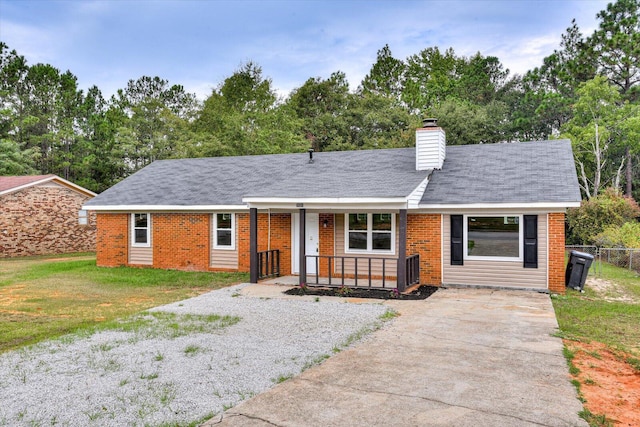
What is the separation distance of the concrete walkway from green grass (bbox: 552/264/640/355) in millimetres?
620

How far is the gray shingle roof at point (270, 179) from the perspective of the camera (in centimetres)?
1248

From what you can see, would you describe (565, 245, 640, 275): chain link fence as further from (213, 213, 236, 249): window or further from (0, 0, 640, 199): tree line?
(213, 213, 236, 249): window

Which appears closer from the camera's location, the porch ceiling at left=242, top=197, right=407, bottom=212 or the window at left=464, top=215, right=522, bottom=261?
the porch ceiling at left=242, top=197, right=407, bottom=212

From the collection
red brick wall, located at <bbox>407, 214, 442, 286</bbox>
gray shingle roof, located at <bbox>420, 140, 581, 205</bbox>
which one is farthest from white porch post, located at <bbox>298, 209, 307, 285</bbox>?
gray shingle roof, located at <bbox>420, 140, 581, 205</bbox>

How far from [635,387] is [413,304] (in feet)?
16.3

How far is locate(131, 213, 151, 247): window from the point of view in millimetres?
16719

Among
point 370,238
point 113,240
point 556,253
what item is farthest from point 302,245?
point 113,240

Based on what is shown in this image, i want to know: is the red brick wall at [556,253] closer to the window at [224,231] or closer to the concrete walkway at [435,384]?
the concrete walkway at [435,384]

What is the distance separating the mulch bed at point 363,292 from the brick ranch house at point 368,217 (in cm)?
31

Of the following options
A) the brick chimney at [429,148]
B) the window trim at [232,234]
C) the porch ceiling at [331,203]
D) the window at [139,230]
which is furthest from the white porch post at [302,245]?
the window at [139,230]

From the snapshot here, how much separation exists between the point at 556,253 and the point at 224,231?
963cm

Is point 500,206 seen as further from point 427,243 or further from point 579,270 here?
point 579,270

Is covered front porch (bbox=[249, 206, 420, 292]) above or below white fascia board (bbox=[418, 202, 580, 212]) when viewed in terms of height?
below

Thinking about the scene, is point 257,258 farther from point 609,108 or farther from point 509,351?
point 609,108
